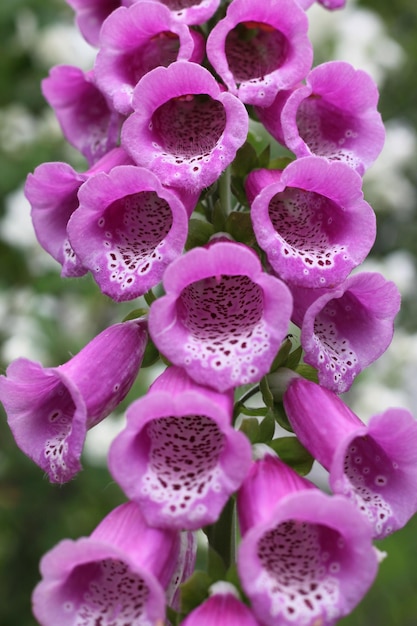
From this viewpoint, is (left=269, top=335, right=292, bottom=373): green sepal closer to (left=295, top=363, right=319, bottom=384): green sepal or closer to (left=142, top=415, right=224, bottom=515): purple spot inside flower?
(left=295, top=363, right=319, bottom=384): green sepal

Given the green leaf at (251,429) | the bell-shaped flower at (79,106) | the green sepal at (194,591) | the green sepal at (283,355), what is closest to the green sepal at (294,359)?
the green sepal at (283,355)

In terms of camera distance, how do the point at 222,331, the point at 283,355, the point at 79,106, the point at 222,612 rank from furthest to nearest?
1. the point at 79,106
2. the point at 283,355
3. the point at 222,331
4. the point at 222,612

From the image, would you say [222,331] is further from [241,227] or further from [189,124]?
[189,124]

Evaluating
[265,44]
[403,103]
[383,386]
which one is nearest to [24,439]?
[265,44]

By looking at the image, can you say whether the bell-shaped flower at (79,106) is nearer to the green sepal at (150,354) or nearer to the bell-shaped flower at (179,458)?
the green sepal at (150,354)

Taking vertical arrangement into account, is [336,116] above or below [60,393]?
above

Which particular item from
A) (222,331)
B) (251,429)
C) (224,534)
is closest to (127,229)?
(222,331)
